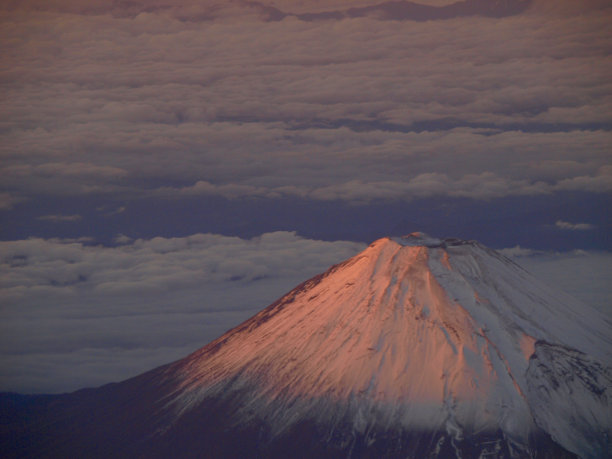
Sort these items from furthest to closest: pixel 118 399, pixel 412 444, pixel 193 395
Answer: pixel 118 399 → pixel 193 395 → pixel 412 444

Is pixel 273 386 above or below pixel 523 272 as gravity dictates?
below

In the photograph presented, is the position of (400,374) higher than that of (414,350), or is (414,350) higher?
(414,350)

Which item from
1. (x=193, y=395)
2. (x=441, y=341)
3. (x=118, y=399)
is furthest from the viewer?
(x=118, y=399)

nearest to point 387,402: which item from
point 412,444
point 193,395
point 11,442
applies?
point 412,444

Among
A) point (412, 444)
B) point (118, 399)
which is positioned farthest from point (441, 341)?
point (118, 399)

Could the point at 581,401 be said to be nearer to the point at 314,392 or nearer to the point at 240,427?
the point at 314,392

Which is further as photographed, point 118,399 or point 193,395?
point 118,399

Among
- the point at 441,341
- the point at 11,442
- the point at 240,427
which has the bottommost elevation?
the point at 11,442

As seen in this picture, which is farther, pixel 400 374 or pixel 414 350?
pixel 414 350
